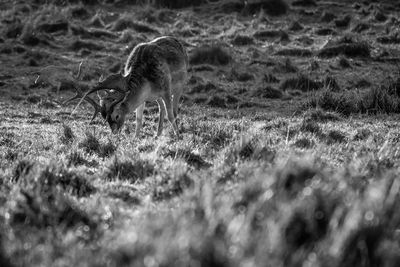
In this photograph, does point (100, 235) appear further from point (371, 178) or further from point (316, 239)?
point (371, 178)

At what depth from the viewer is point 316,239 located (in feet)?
12.2

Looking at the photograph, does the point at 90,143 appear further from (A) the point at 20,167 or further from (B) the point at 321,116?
(B) the point at 321,116

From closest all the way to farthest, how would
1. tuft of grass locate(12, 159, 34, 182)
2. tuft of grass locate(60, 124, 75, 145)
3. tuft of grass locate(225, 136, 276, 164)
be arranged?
tuft of grass locate(12, 159, 34, 182)
tuft of grass locate(225, 136, 276, 164)
tuft of grass locate(60, 124, 75, 145)

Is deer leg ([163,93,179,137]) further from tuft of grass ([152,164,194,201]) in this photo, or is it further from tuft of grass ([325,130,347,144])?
tuft of grass ([152,164,194,201])

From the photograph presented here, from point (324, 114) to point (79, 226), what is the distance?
7328 mm

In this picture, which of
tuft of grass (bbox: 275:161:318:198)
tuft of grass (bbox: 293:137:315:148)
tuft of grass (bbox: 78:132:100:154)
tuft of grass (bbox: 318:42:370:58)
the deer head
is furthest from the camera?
tuft of grass (bbox: 318:42:370:58)

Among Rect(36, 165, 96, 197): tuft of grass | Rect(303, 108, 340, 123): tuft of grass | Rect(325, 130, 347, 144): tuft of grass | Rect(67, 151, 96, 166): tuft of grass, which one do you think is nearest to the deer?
Rect(67, 151, 96, 166): tuft of grass

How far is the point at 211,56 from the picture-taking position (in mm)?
16406

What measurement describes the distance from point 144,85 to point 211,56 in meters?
7.55

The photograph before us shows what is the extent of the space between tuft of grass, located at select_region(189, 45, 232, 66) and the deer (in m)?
5.84

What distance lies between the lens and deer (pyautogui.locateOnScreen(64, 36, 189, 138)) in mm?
8680

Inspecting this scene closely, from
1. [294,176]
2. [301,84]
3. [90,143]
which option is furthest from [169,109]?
[301,84]

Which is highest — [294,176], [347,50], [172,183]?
[294,176]

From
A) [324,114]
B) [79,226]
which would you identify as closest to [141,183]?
[79,226]
